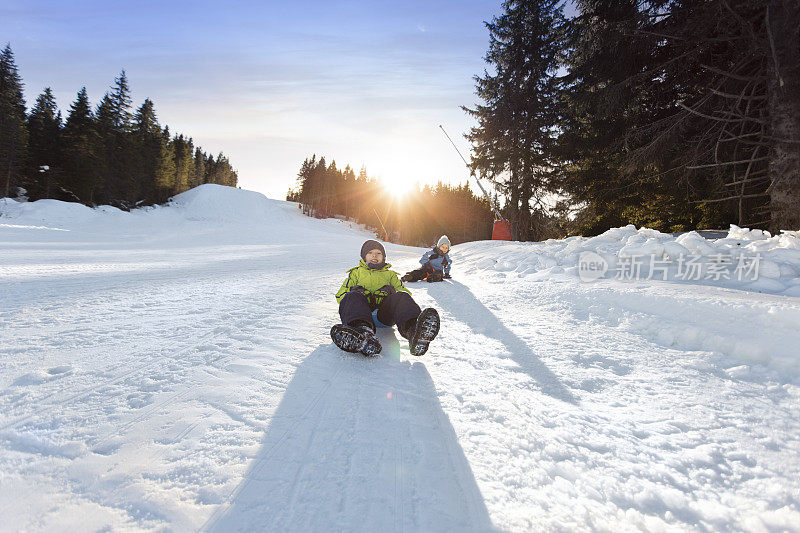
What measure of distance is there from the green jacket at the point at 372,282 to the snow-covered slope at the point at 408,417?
1.53 feet

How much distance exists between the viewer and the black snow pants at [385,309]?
317cm

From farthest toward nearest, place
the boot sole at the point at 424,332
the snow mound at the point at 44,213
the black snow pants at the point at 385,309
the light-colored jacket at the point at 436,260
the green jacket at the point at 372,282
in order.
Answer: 1. the snow mound at the point at 44,213
2. the light-colored jacket at the point at 436,260
3. the green jacket at the point at 372,282
4. the black snow pants at the point at 385,309
5. the boot sole at the point at 424,332

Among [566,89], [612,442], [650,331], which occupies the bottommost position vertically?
[612,442]

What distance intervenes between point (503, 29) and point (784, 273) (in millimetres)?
16326

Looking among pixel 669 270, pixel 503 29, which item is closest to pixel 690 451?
pixel 669 270

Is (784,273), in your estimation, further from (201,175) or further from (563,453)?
(201,175)

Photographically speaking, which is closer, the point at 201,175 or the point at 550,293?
the point at 550,293

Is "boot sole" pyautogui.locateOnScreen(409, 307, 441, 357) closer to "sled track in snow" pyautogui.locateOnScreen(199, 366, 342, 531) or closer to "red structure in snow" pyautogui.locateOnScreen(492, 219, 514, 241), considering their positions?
"sled track in snow" pyautogui.locateOnScreen(199, 366, 342, 531)

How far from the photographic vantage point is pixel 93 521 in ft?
3.66

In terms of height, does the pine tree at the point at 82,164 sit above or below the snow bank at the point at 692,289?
above

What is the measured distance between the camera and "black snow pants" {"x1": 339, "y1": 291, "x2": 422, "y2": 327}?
317 centimetres

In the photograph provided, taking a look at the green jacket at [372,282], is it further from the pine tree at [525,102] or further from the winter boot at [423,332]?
the pine tree at [525,102]

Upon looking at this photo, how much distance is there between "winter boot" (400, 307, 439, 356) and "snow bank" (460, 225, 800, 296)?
3.40 meters

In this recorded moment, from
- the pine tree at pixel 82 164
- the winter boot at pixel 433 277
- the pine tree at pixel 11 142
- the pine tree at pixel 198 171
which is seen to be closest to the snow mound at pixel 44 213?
the pine tree at pixel 82 164
